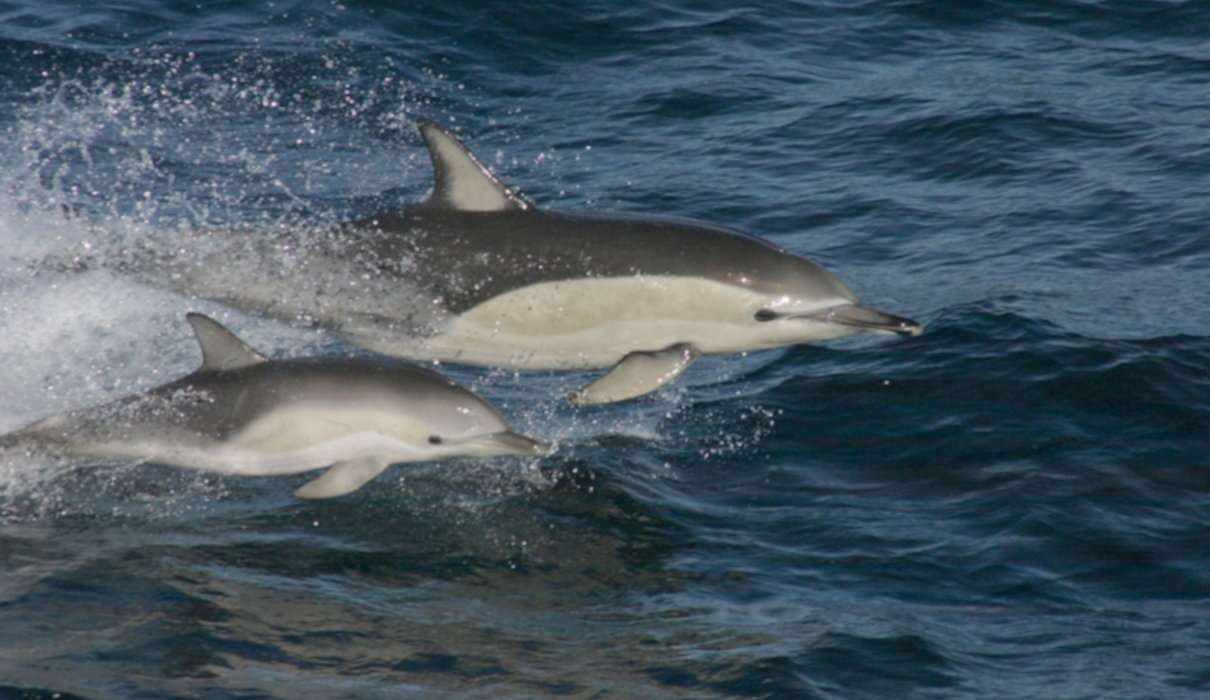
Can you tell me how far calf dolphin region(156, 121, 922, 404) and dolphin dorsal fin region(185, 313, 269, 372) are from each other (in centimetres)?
57

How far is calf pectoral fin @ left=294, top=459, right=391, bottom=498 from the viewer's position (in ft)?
25.2

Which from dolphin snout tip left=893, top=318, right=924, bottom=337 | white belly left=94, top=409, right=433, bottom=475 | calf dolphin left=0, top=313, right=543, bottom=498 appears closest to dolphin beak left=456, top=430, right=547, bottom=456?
calf dolphin left=0, top=313, right=543, bottom=498

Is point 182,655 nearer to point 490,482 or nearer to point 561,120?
point 490,482

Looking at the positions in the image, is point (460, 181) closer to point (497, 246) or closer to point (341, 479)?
point (497, 246)

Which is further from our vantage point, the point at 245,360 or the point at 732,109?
the point at 732,109

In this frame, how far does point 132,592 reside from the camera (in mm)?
7125

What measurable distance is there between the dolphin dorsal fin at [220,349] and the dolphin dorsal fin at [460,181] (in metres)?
1.07

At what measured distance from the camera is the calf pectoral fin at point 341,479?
768 centimetres

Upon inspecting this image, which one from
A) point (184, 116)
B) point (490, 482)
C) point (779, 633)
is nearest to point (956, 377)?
point (490, 482)

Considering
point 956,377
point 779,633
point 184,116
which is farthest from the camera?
point 184,116

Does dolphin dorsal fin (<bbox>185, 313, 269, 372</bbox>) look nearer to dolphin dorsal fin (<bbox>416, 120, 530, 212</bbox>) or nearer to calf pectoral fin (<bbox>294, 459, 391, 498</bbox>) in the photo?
calf pectoral fin (<bbox>294, 459, 391, 498</bbox>)

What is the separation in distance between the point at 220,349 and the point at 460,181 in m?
1.26

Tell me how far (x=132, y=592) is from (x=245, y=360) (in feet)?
3.82

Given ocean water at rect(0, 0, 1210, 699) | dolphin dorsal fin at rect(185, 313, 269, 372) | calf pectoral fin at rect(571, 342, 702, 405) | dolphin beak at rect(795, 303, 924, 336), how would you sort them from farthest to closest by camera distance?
dolphin beak at rect(795, 303, 924, 336) < calf pectoral fin at rect(571, 342, 702, 405) < dolphin dorsal fin at rect(185, 313, 269, 372) < ocean water at rect(0, 0, 1210, 699)
